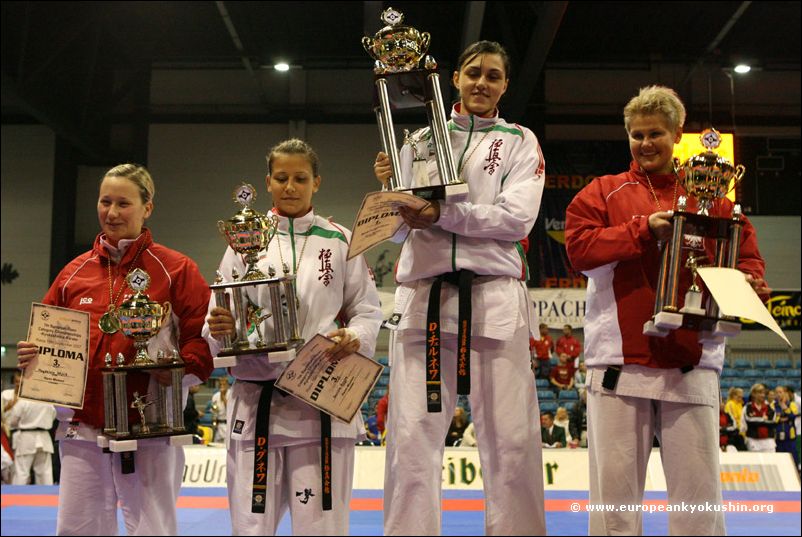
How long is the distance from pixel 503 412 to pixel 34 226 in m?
18.8

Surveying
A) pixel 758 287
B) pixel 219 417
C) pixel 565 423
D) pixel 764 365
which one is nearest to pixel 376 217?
pixel 758 287

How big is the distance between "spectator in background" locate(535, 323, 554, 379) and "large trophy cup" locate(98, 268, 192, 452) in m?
12.2

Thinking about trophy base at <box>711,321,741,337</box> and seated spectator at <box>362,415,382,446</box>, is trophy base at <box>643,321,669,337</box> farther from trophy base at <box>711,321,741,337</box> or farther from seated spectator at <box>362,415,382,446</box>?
seated spectator at <box>362,415,382,446</box>

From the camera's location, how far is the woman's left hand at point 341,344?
300 cm

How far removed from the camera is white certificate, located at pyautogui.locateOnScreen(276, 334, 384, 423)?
295cm

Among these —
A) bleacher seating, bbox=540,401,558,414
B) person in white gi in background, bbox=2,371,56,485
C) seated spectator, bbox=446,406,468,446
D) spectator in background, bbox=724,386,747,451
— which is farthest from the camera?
bleacher seating, bbox=540,401,558,414

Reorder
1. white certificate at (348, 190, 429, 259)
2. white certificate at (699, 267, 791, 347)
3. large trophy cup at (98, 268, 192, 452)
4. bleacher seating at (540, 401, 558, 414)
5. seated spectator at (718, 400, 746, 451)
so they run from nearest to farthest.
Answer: white certificate at (699, 267, 791, 347), white certificate at (348, 190, 429, 259), large trophy cup at (98, 268, 192, 452), seated spectator at (718, 400, 746, 451), bleacher seating at (540, 401, 558, 414)

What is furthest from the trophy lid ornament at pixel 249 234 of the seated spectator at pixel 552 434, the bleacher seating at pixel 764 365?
the bleacher seating at pixel 764 365

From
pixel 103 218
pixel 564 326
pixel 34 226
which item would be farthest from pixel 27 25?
pixel 103 218

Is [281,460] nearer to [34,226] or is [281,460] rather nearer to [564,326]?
[564,326]

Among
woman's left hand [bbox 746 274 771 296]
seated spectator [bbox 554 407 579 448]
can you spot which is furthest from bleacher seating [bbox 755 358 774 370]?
woman's left hand [bbox 746 274 771 296]

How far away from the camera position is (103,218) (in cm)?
342

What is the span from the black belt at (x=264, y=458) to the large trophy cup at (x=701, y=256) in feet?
4.05

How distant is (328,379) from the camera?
2.99 meters
